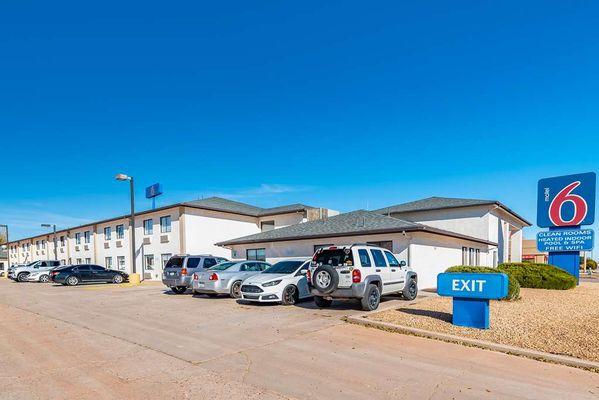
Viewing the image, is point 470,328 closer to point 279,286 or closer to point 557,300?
point 279,286

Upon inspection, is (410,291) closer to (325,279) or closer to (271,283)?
(325,279)

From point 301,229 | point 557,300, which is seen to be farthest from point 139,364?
point 301,229

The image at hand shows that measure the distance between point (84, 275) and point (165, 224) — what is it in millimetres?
6997

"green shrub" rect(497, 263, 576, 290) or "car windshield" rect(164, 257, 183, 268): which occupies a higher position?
"car windshield" rect(164, 257, 183, 268)

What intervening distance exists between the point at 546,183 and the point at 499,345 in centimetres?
2035

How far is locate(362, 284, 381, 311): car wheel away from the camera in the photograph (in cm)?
1095

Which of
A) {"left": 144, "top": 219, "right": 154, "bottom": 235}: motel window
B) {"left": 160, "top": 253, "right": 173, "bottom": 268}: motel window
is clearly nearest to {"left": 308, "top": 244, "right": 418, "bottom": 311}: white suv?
{"left": 160, "top": 253, "right": 173, "bottom": 268}: motel window

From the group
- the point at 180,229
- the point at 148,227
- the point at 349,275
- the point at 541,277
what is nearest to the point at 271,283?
the point at 349,275

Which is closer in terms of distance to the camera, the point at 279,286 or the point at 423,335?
the point at 423,335

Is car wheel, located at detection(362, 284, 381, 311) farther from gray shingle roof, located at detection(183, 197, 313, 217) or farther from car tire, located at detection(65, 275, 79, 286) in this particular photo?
car tire, located at detection(65, 275, 79, 286)

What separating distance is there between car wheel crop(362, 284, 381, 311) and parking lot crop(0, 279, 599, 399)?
1.31 m

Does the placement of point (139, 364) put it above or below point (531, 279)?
above

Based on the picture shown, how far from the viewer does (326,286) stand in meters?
11.1

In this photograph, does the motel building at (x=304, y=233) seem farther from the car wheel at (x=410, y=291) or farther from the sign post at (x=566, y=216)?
the car wheel at (x=410, y=291)
